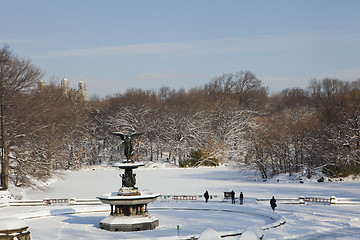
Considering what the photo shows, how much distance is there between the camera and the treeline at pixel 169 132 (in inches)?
1679

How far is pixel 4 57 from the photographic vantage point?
42188 millimetres

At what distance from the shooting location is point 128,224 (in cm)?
2445

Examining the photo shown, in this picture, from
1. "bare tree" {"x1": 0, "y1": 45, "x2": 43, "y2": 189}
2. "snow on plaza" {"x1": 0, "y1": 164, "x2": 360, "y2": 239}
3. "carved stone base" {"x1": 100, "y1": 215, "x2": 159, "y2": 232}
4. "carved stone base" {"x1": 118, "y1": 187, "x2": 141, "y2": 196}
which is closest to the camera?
"snow on plaza" {"x1": 0, "y1": 164, "x2": 360, "y2": 239}

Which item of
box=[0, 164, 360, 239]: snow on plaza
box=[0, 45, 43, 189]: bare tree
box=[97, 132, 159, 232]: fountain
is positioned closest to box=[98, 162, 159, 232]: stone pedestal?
box=[97, 132, 159, 232]: fountain

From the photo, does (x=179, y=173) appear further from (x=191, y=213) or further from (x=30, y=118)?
(x=191, y=213)

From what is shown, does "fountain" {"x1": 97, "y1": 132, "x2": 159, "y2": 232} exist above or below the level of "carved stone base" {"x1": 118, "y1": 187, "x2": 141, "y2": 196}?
Result: below

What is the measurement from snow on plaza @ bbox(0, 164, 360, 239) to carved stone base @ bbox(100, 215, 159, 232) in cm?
52

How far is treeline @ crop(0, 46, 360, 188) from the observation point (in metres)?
42.7

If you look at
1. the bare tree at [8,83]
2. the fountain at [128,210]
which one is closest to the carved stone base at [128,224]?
the fountain at [128,210]

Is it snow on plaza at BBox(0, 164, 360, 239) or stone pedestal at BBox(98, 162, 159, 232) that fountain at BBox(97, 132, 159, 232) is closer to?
stone pedestal at BBox(98, 162, 159, 232)

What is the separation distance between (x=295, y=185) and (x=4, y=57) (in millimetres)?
29039

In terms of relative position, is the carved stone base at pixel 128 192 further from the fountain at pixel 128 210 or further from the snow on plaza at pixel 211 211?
the snow on plaza at pixel 211 211

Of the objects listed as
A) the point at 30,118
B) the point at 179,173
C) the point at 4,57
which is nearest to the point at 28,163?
the point at 30,118

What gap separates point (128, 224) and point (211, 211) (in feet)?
27.5
